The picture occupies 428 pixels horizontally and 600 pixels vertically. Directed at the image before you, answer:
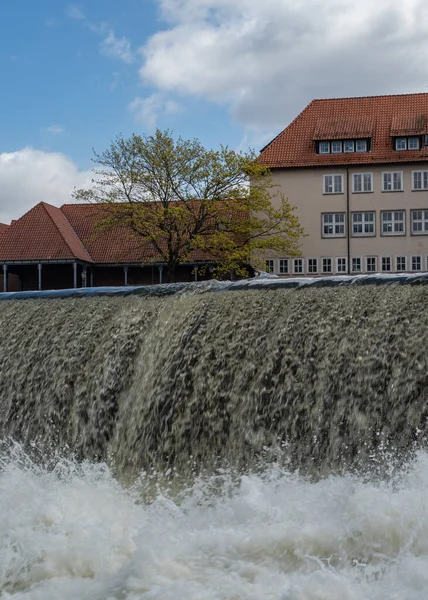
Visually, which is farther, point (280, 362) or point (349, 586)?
point (280, 362)

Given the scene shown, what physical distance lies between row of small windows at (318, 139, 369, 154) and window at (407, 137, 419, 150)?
2.19 meters

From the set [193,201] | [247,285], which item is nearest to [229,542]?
[247,285]

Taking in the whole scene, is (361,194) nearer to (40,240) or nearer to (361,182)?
(361,182)

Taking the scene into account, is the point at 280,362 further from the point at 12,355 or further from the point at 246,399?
the point at 12,355

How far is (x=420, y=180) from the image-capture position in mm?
38875

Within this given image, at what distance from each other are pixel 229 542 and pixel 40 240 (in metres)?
36.1

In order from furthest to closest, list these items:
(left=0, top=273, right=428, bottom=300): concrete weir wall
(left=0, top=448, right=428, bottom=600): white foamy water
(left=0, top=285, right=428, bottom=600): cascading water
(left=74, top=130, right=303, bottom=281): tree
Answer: (left=74, top=130, right=303, bottom=281): tree, (left=0, top=273, right=428, bottom=300): concrete weir wall, (left=0, top=285, right=428, bottom=600): cascading water, (left=0, top=448, right=428, bottom=600): white foamy water

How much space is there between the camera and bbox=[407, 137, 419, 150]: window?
38969 millimetres

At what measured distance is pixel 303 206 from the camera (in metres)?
39.4

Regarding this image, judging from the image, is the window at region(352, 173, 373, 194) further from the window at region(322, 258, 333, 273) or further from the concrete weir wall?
the concrete weir wall

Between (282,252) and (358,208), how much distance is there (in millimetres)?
6004

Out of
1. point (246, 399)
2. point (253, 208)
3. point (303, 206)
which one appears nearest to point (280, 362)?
point (246, 399)

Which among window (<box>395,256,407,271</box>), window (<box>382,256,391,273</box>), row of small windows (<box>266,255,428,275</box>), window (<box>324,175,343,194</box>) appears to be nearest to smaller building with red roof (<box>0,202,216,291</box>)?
row of small windows (<box>266,255,428,275</box>)

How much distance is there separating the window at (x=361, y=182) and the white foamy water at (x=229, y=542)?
34231 mm
